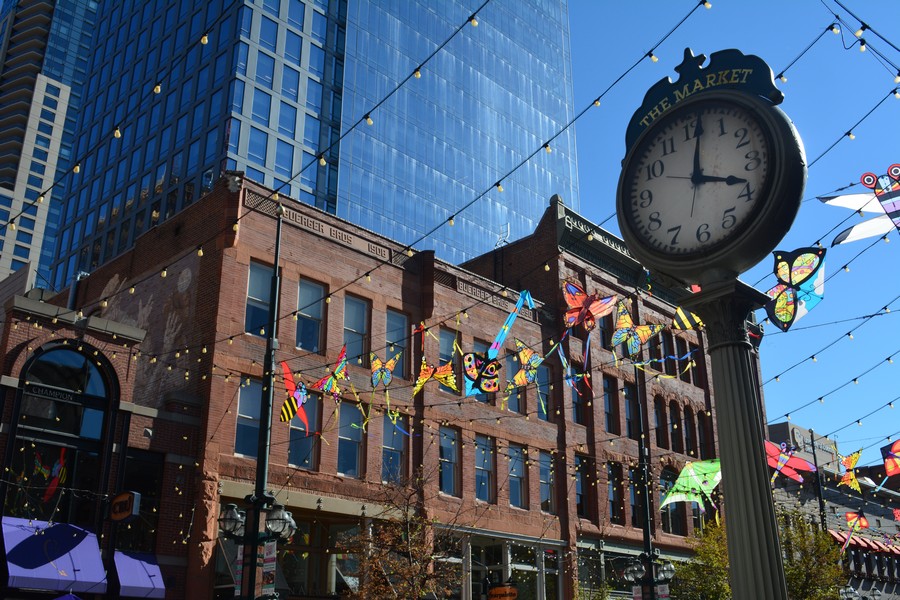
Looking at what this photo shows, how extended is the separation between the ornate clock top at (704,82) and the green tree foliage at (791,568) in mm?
26932

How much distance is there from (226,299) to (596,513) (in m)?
17.3

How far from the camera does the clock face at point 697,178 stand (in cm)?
852

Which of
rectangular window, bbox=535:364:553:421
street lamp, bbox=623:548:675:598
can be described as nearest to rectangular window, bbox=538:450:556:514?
rectangular window, bbox=535:364:553:421

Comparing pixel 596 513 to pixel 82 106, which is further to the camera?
pixel 82 106

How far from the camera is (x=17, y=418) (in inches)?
811

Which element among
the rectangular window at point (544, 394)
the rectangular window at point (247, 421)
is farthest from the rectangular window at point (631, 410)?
the rectangular window at point (247, 421)

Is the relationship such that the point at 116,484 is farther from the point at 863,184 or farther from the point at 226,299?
the point at 863,184

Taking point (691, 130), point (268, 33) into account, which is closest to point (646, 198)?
point (691, 130)

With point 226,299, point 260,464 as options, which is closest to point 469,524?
point 226,299

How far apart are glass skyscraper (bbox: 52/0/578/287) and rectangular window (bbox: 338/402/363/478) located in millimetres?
32092

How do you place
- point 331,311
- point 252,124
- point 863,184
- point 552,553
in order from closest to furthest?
point 863,184, point 331,311, point 552,553, point 252,124

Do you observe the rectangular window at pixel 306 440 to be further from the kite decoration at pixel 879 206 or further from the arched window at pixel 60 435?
the kite decoration at pixel 879 206

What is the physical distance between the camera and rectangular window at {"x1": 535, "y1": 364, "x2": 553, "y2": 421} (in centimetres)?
3438

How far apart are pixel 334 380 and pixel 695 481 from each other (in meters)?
18.3
